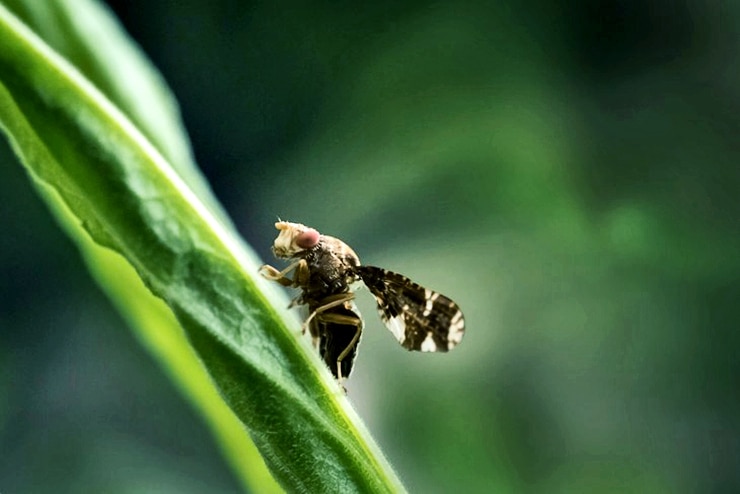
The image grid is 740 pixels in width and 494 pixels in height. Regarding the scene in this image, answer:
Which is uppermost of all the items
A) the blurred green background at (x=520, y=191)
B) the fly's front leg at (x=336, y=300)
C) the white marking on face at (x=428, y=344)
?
the blurred green background at (x=520, y=191)

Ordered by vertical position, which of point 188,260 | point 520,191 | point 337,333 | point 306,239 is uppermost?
point 520,191

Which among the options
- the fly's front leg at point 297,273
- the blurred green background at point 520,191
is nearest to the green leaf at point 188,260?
the fly's front leg at point 297,273

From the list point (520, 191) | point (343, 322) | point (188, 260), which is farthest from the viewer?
point (520, 191)

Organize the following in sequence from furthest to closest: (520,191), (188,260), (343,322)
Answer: (520,191), (343,322), (188,260)

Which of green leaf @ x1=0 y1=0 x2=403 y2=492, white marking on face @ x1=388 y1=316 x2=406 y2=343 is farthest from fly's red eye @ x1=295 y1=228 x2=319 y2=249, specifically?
green leaf @ x1=0 y1=0 x2=403 y2=492

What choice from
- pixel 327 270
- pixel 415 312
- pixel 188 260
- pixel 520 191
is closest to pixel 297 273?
pixel 327 270

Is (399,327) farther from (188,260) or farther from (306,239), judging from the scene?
(188,260)

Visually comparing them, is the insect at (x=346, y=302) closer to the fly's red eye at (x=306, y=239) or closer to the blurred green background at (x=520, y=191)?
the fly's red eye at (x=306, y=239)

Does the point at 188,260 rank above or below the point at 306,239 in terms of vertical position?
below
